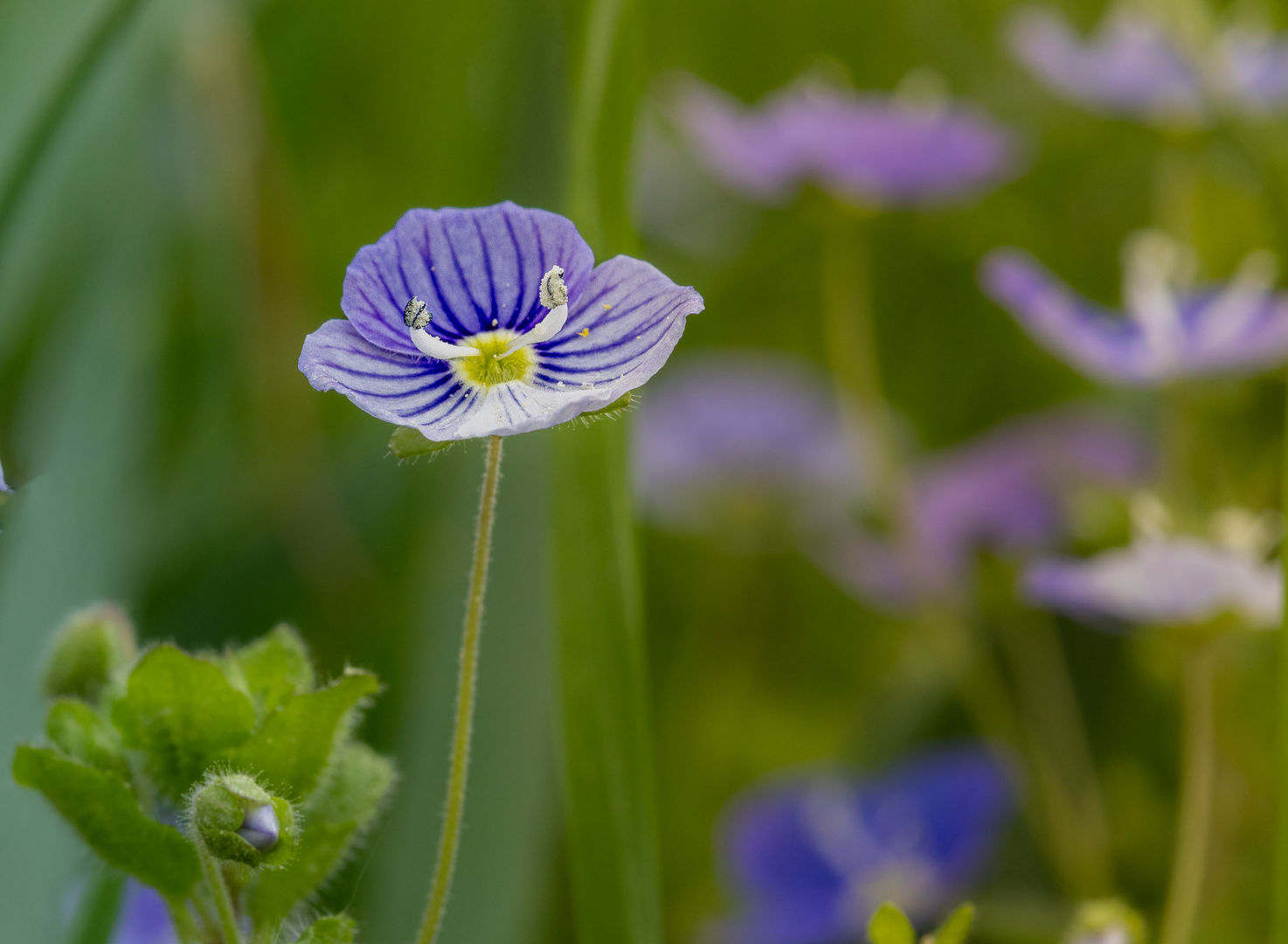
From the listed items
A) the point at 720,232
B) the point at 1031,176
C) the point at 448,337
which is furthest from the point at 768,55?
the point at 448,337

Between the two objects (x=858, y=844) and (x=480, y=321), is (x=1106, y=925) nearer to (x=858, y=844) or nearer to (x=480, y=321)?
(x=480, y=321)

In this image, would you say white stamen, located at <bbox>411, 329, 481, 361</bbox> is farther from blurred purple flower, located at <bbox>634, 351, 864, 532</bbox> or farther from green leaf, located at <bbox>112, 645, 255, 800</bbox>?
blurred purple flower, located at <bbox>634, 351, 864, 532</bbox>

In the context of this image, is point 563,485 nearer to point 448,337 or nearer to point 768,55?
point 448,337

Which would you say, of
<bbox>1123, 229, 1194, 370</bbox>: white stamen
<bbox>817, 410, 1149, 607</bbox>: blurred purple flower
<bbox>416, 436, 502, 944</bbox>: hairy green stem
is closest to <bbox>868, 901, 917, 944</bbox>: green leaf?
<bbox>416, 436, 502, 944</bbox>: hairy green stem

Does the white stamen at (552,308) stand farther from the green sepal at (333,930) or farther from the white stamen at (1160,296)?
the white stamen at (1160,296)

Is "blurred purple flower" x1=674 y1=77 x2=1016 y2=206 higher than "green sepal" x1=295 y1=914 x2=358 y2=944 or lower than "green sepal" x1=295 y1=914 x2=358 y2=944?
higher

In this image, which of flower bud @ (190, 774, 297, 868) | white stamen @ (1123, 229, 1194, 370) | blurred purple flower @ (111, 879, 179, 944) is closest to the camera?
flower bud @ (190, 774, 297, 868)
